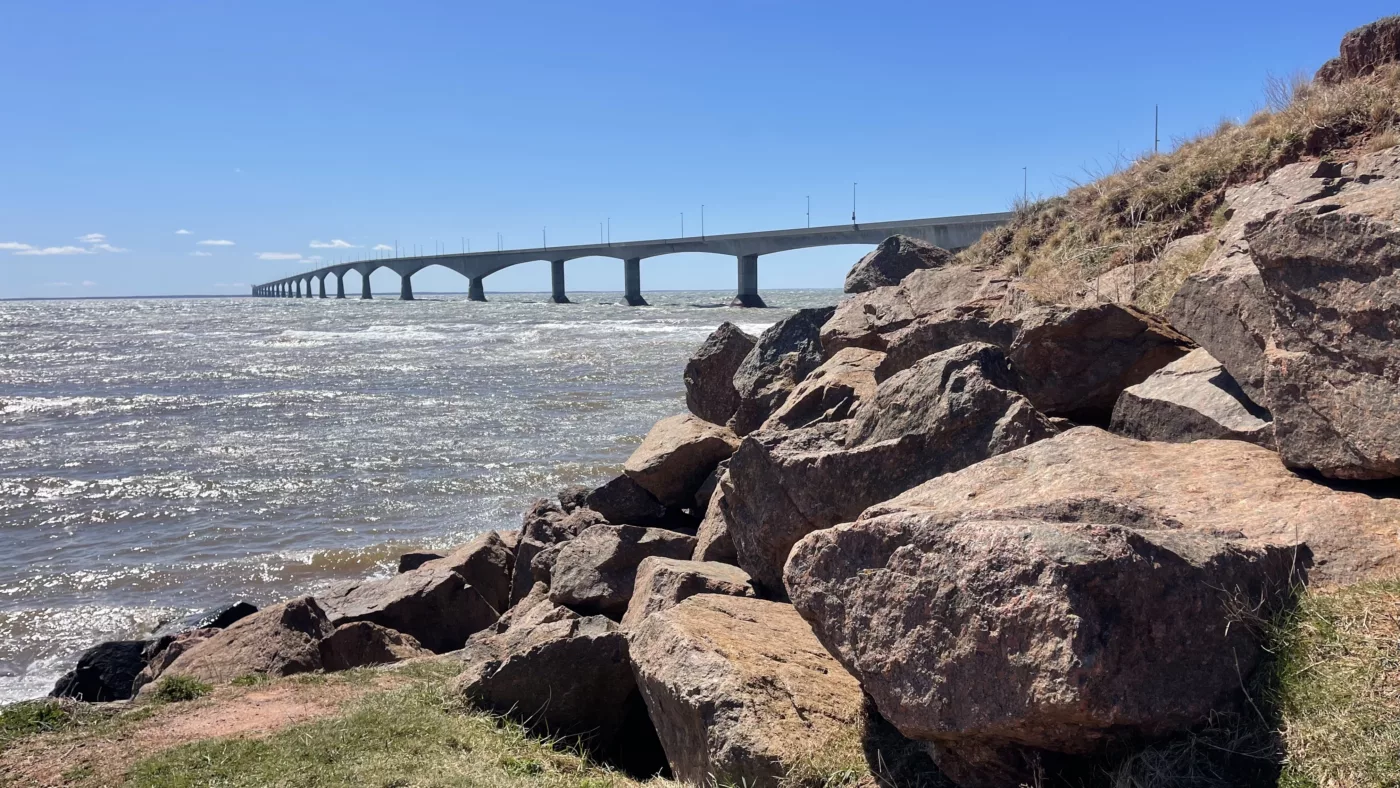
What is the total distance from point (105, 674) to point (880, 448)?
6.52m

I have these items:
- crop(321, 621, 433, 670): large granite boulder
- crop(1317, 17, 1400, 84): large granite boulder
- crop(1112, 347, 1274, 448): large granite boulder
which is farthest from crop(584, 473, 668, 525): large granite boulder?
crop(1317, 17, 1400, 84): large granite boulder

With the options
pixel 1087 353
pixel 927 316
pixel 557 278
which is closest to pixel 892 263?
pixel 927 316

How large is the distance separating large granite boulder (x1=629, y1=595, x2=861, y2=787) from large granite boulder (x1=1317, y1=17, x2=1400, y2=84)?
29.9ft

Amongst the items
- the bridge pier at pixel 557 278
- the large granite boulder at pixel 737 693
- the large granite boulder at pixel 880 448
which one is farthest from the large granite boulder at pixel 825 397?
the bridge pier at pixel 557 278

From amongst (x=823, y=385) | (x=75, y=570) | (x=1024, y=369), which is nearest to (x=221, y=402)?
(x=75, y=570)

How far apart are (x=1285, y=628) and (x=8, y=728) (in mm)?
5994

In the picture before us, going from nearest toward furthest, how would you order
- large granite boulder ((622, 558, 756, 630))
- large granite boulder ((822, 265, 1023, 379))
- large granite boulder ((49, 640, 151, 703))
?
large granite boulder ((622, 558, 756, 630)), large granite boulder ((822, 265, 1023, 379)), large granite boulder ((49, 640, 151, 703))

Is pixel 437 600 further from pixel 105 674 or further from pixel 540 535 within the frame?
pixel 105 674

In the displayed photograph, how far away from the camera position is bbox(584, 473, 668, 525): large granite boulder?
30.6 ft

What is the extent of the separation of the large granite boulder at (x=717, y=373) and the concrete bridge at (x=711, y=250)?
895 inches

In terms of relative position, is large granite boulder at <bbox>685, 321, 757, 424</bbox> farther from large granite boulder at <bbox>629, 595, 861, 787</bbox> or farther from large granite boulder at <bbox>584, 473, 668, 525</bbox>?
large granite boulder at <bbox>629, 595, 861, 787</bbox>

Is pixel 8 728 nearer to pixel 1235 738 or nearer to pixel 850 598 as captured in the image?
pixel 850 598

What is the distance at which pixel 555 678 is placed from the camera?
5.41 metres

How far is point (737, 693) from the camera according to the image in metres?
4.11
